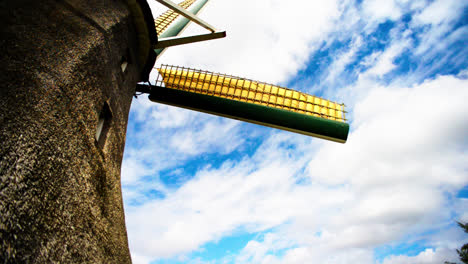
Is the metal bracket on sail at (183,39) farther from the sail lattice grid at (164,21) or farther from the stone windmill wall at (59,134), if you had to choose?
the sail lattice grid at (164,21)

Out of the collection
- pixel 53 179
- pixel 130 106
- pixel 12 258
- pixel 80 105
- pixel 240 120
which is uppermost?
pixel 240 120

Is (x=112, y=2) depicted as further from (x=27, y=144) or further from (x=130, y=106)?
(x=27, y=144)

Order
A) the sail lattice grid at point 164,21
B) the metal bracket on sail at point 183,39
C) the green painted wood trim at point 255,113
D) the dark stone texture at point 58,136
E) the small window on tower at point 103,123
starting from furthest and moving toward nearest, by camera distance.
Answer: the sail lattice grid at point 164,21, the green painted wood trim at point 255,113, the metal bracket on sail at point 183,39, the small window on tower at point 103,123, the dark stone texture at point 58,136

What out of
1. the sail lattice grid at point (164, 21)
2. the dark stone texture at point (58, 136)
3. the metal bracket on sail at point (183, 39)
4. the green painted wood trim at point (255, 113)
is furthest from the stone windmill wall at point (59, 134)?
the sail lattice grid at point (164, 21)

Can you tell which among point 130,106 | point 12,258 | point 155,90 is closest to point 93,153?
point 12,258

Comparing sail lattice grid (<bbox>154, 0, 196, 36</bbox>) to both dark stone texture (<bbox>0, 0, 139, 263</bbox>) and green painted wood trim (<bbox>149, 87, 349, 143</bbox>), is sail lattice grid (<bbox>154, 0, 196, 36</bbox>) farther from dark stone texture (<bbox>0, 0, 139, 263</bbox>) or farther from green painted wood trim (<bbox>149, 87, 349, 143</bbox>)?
dark stone texture (<bbox>0, 0, 139, 263</bbox>)

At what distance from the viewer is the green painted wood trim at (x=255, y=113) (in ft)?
33.8

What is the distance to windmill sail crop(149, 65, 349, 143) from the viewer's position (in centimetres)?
1030

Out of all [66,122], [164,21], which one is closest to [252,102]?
[164,21]

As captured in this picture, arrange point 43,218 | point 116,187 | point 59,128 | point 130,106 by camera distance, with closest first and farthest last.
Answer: point 43,218, point 59,128, point 116,187, point 130,106

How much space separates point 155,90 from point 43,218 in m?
7.14

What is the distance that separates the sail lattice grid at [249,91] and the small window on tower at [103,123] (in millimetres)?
4017

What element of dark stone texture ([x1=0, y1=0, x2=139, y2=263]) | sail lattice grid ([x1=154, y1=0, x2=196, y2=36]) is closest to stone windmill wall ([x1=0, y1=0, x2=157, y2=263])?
dark stone texture ([x1=0, y1=0, x2=139, y2=263])

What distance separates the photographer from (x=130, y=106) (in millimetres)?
8398
